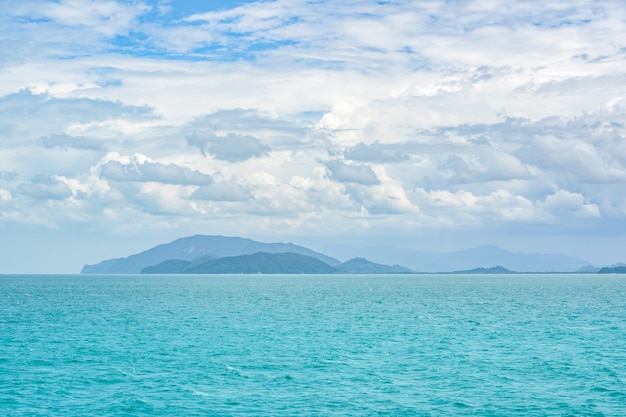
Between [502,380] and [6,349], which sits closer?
[502,380]

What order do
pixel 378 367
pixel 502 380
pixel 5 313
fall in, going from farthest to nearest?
pixel 5 313 < pixel 378 367 < pixel 502 380

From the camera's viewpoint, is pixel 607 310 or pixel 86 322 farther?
pixel 607 310

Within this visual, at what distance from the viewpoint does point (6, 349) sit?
73812 mm

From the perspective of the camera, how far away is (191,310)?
136875mm

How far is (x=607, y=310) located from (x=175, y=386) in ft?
352

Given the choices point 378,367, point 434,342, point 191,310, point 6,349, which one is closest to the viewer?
point 378,367

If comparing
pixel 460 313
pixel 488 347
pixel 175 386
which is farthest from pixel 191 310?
pixel 175 386

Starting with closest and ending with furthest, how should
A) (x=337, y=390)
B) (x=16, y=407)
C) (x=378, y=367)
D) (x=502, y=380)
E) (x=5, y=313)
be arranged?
(x=16, y=407) < (x=337, y=390) < (x=502, y=380) < (x=378, y=367) < (x=5, y=313)

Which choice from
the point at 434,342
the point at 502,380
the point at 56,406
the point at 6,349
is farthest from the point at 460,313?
the point at 56,406

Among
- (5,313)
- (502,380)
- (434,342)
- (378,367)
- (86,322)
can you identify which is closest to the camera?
(502,380)

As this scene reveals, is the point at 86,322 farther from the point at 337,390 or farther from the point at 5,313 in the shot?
the point at 337,390

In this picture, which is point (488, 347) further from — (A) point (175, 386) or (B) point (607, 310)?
(B) point (607, 310)

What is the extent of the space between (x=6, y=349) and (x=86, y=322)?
1269 inches

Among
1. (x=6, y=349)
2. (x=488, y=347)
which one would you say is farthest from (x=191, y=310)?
(x=488, y=347)
